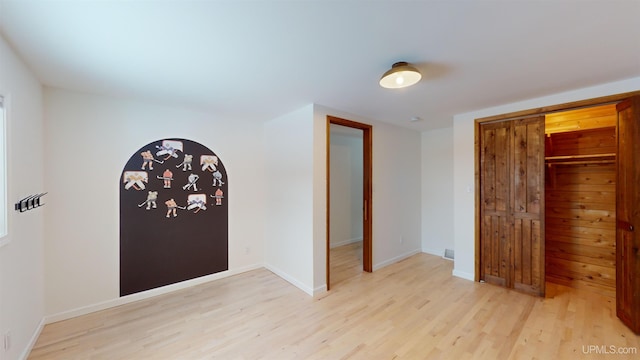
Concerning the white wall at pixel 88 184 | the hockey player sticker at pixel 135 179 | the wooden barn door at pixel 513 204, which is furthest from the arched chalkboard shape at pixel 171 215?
the wooden barn door at pixel 513 204

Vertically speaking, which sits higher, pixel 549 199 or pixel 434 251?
pixel 549 199

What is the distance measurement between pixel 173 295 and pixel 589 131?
19.0ft

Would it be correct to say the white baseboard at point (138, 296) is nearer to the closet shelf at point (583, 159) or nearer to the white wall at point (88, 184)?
the white wall at point (88, 184)

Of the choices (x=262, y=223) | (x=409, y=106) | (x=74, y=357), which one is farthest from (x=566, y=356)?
(x=74, y=357)

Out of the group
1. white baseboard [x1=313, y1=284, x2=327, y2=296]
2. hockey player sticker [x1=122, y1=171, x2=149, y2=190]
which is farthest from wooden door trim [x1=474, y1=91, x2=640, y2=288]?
hockey player sticker [x1=122, y1=171, x2=149, y2=190]

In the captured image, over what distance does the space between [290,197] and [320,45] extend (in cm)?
214

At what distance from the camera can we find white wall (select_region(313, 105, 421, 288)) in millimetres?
3137

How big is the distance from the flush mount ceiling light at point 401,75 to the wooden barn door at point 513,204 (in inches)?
80.1

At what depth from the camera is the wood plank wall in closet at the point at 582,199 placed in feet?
10.2

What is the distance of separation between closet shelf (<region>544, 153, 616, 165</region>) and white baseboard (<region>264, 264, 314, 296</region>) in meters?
3.43

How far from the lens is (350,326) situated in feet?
7.83

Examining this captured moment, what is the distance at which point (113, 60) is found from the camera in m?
1.97

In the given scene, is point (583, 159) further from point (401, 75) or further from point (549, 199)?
point (401, 75)

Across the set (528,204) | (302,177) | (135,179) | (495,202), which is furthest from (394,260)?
(135,179)
